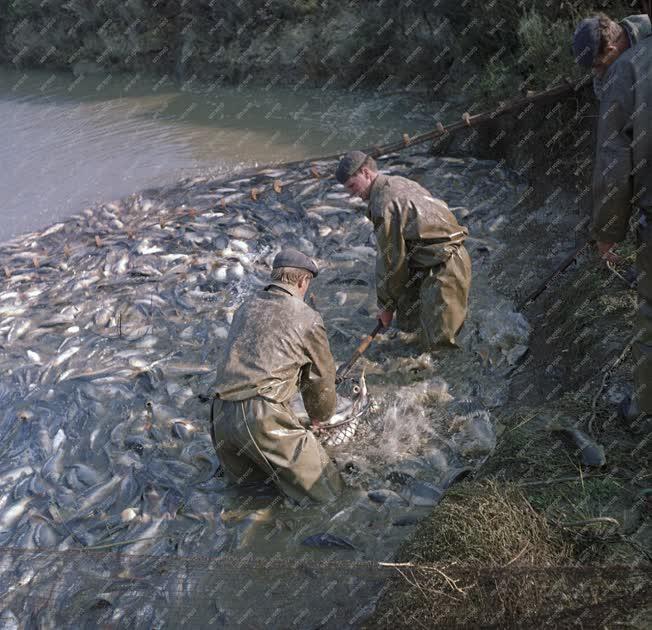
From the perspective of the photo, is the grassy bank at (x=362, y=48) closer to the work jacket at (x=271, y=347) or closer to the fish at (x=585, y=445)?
the fish at (x=585, y=445)

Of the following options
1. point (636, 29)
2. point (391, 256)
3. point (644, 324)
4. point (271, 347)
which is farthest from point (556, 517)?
point (636, 29)

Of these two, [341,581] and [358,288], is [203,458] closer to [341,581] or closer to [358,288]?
[341,581]

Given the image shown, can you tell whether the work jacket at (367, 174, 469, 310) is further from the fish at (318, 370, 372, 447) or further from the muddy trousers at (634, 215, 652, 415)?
the muddy trousers at (634, 215, 652, 415)

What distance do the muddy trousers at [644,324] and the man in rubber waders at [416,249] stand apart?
2098mm

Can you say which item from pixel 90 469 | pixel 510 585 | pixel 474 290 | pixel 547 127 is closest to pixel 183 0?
pixel 547 127

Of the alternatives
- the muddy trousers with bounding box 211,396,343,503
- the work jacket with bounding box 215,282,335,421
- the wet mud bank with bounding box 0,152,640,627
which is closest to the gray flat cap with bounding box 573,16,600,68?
the work jacket with bounding box 215,282,335,421

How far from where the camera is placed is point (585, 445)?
4188mm

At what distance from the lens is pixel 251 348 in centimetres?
461

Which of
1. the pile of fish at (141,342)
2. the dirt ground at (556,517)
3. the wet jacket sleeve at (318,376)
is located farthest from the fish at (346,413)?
the dirt ground at (556,517)

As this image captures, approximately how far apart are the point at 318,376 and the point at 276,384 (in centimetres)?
46

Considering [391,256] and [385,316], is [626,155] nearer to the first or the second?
[391,256]

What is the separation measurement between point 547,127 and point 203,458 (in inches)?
267

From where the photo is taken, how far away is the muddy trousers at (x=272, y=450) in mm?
4605

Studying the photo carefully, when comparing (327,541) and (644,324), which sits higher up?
(644,324)
